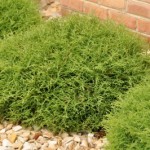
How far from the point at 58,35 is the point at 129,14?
0.76 metres

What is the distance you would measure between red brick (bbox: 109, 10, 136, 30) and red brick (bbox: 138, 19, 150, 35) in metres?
0.06

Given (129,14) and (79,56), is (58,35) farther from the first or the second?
(129,14)

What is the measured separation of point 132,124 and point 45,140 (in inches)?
29.6

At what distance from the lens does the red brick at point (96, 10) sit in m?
4.14

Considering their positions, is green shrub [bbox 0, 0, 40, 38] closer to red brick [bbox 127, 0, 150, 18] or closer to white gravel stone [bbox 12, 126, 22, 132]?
red brick [bbox 127, 0, 150, 18]

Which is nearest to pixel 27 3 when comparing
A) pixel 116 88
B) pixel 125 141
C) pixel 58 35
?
pixel 58 35

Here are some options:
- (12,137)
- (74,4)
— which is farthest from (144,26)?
(12,137)

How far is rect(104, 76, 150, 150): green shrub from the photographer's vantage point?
8.47ft

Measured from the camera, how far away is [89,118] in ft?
10.4

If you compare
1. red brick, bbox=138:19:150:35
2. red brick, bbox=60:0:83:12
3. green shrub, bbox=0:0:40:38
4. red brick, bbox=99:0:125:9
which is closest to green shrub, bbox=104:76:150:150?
red brick, bbox=138:19:150:35

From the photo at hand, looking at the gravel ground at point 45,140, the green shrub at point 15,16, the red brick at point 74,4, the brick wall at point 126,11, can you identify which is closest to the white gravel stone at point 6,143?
the gravel ground at point 45,140

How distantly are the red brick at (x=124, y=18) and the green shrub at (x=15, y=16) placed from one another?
23.6 inches

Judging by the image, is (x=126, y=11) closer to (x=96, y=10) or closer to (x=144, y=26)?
(x=144, y=26)

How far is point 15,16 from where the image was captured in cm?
399
